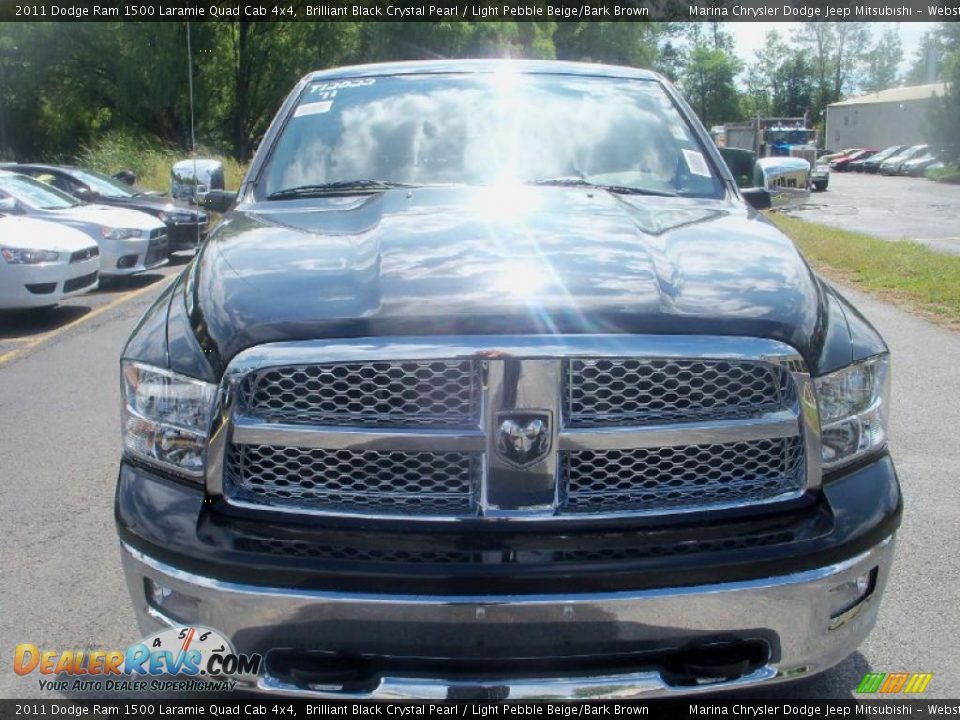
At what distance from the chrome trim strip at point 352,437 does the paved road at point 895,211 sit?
610 inches

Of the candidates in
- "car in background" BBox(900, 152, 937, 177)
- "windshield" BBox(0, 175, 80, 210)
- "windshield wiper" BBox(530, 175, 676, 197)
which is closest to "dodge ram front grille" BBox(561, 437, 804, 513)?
"windshield wiper" BBox(530, 175, 676, 197)

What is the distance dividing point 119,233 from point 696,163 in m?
9.73

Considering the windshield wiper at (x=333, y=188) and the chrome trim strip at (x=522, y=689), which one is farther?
the windshield wiper at (x=333, y=188)

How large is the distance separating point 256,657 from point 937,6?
6046 centimetres

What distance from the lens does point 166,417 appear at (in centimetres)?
248

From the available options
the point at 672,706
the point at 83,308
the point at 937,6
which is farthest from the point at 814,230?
the point at 937,6

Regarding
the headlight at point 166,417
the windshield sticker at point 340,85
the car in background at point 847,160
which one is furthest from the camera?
the car in background at point 847,160

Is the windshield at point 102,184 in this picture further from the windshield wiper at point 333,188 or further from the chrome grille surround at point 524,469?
the chrome grille surround at point 524,469

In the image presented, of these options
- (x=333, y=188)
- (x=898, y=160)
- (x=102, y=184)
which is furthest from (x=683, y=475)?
(x=898, y=160)

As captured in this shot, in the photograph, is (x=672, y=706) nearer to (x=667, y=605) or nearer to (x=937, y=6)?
(x=667, y=605)

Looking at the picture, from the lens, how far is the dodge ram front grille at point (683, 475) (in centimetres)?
236

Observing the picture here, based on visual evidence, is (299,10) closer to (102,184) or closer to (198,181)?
(102,184)

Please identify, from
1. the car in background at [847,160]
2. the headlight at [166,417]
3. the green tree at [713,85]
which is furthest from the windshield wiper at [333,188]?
the green tree at [713,85]

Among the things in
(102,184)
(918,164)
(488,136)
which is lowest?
(918,164)
